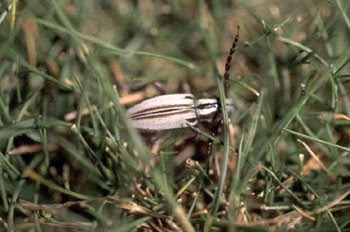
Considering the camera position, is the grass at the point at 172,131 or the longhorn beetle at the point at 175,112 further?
the longhorn beetle at the point at 175,112

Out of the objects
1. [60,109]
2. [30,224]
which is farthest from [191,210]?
[60,109]

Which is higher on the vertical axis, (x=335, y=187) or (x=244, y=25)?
A: (x=244, y=25)

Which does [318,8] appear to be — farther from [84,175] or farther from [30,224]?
[30,224]

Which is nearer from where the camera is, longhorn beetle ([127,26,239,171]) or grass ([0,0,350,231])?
grass ([0,0,350,231])
